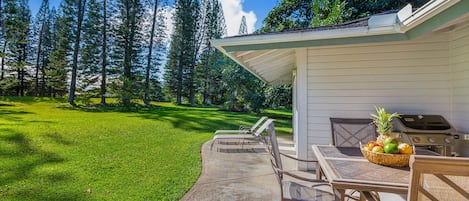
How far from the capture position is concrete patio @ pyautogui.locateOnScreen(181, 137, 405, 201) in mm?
3082

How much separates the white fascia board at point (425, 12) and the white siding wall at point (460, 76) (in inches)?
44.0

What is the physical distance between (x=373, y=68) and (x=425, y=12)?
4.89 feet

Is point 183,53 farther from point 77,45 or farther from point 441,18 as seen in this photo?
point 441,18

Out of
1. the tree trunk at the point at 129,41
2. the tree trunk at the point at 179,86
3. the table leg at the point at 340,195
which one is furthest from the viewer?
the tree trunk at the point at 179,86

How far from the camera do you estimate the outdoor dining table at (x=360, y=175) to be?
1591mm

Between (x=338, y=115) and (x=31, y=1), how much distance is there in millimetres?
29222

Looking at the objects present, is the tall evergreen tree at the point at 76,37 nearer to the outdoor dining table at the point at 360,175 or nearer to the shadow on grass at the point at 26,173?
the shadow on grass at the point at 26,173

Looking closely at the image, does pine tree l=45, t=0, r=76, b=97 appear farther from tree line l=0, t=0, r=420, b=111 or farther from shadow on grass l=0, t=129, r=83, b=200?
shadow on grass l=0, t=129, r=83, b=200

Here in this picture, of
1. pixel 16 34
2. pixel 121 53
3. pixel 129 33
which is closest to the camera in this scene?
pixel 16 34

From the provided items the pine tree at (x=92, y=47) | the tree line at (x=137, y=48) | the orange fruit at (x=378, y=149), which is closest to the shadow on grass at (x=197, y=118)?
the tree line at (x=137, y=48)

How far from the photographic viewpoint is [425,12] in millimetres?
2557

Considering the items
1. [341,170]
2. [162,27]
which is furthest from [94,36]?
[341,170]

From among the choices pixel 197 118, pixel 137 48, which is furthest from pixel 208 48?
pixel 197 118

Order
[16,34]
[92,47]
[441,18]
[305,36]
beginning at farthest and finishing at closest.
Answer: [92,47] → [16,34] → [305,36] → [441,18]
